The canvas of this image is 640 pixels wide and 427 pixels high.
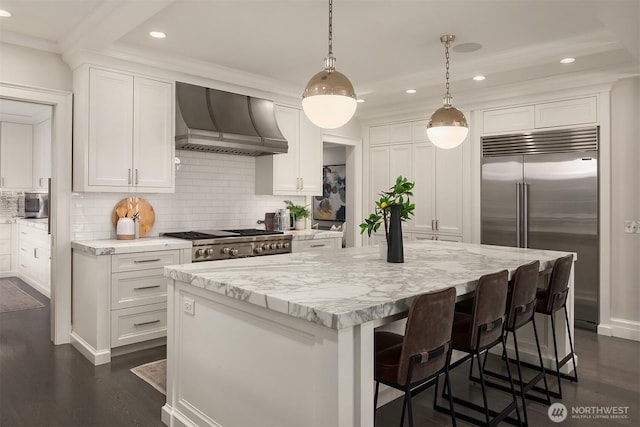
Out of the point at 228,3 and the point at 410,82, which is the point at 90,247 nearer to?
the point at 228,3

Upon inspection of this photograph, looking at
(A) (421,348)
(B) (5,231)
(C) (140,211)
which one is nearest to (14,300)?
(B) (5,231)

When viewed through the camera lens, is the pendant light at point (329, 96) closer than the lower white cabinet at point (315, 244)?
Yes

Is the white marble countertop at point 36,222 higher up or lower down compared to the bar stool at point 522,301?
higher up

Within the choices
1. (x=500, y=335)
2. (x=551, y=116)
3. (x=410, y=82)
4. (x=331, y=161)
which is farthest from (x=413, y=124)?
(x=500, y=335)

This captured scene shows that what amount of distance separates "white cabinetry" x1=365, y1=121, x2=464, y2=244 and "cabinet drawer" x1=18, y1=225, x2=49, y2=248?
14.9 ft

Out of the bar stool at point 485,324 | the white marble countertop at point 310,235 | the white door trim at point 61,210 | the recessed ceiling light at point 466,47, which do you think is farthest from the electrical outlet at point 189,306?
the recessed ceiling light at point 466,47

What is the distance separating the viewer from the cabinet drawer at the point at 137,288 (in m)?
3.69

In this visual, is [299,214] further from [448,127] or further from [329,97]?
[329,97]

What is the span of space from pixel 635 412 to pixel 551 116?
3037 millimetres

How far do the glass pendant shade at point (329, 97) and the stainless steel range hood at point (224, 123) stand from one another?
2021mm

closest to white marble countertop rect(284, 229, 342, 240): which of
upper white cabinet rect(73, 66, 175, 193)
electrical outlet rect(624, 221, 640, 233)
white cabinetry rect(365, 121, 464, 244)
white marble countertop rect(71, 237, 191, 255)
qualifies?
white cabinetry rect(365, 121, 464, 244)

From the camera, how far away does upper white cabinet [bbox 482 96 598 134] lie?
4.52 meters

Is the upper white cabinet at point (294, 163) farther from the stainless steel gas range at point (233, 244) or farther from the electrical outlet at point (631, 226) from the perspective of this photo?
the electrical outlet at point (631, 226)

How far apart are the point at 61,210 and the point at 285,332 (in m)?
3.06
